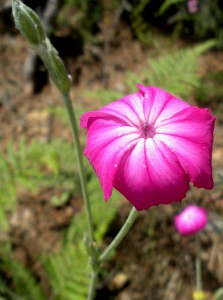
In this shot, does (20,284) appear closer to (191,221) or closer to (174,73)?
(191,221)

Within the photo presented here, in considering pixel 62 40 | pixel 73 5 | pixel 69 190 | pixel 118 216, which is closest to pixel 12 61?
pixel 62 40

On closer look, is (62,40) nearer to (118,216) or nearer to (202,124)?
(118,216)

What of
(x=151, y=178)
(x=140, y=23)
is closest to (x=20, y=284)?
(x=151, y=178)

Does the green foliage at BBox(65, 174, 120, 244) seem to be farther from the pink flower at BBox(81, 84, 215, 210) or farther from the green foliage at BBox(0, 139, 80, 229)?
the pink flower at BBox(81, 84, 215, 210)

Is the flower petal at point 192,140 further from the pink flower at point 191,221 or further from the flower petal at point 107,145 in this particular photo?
the pink flower at point 191,221

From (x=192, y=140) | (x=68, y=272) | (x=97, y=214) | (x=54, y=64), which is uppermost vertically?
(x=54, y=64)

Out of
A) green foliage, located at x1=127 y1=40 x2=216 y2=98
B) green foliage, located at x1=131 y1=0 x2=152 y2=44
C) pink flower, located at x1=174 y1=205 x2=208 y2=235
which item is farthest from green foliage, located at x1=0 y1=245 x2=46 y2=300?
green foliage, located at x1=131 y1=0 x2=152 y2=44

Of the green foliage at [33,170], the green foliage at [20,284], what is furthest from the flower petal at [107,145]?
the green foliage at [20,284]
